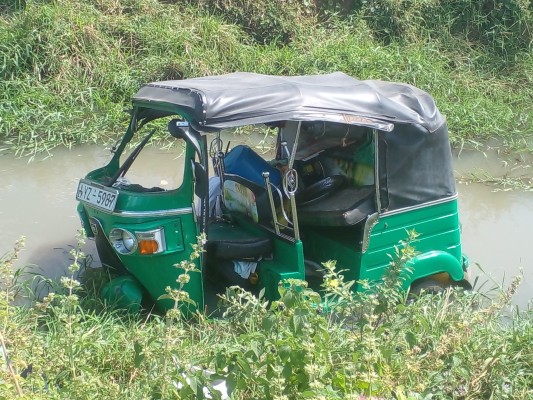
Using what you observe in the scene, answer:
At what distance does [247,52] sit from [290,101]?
6.60 meters

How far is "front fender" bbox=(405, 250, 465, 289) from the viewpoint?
5188mm

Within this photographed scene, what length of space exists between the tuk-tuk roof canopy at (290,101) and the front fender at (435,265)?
855 mm

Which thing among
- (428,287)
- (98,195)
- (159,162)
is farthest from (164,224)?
(159,162)

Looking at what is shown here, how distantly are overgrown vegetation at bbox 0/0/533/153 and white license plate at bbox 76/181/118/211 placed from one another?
12.7ft

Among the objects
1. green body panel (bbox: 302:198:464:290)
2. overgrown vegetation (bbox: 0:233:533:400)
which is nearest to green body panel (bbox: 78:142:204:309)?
overgrown vegetation (bbox: 0:233:533:400)

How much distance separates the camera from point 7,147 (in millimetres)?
8727

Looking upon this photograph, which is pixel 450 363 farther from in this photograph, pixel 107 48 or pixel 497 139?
pixel 107 48

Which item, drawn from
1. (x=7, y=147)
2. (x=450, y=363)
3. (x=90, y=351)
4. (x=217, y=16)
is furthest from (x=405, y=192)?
(x=217, y=16)

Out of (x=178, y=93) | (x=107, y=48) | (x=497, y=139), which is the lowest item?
(x=497, y=139)

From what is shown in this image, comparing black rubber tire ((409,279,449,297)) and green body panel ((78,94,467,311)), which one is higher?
green body panel ((78,94,467,311))

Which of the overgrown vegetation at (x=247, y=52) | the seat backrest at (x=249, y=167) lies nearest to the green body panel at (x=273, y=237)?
the seat backrest at (x=249, y=167)

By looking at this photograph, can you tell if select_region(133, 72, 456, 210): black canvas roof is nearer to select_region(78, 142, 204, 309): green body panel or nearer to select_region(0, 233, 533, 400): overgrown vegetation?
Result: select_region(78, 142, 204, 309): green body panel

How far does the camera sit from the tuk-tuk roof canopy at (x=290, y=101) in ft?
14.7

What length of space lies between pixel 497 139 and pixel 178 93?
627 centimetres
